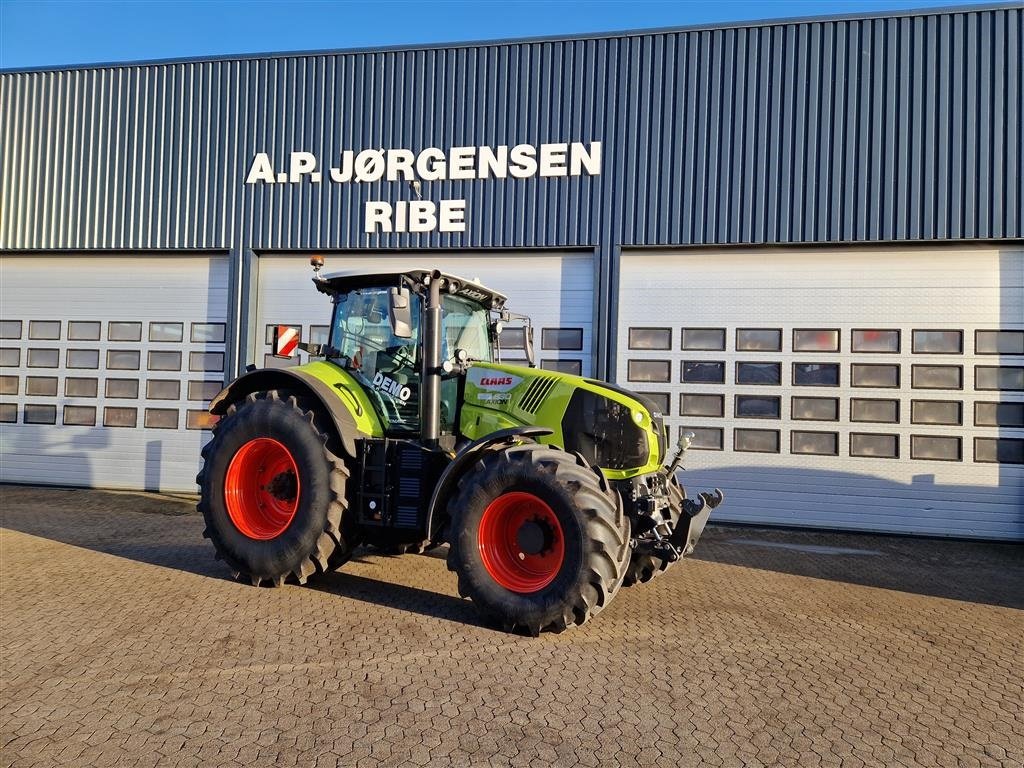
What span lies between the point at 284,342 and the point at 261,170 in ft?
21.3

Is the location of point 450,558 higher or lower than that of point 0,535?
higher

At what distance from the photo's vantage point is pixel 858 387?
A: 32.3ft

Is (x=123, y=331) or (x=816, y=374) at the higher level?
(x=123, y=331)

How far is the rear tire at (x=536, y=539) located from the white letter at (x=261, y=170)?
A: 27.5ft

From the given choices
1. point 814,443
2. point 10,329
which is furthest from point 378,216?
point 814,443

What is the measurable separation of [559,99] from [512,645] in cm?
862

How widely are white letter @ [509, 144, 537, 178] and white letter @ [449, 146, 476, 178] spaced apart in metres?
0.65

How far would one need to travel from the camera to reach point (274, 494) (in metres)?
5.96

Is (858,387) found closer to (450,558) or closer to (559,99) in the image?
(559,99)

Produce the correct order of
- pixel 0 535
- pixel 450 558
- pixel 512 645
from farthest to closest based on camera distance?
1. pixel 0 535
2. pixel 450 558
3. pixel 512 645

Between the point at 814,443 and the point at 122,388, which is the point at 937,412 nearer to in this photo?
the point at 814,443

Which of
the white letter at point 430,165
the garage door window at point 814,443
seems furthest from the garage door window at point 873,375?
the white letter at point 430,165

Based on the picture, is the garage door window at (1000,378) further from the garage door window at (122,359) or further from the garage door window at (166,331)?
the garage door window at (122,359)

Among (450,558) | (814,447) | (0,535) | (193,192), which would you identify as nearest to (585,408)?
(450,558)
